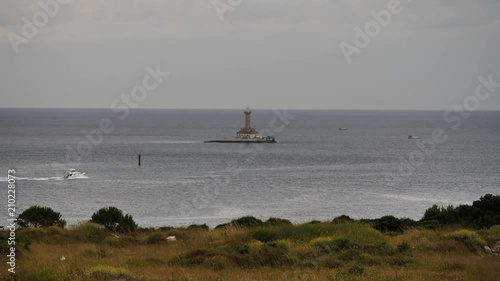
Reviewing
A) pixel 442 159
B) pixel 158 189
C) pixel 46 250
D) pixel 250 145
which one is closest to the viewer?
pixel 46 250

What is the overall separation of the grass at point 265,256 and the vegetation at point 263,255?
0.02 meters

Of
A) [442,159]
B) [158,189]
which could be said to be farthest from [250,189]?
[442,159]

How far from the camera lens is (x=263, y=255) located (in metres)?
17.6

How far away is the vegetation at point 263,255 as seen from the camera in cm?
1508

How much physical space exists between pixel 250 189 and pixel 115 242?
57742 millimetres

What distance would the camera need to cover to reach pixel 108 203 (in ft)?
218

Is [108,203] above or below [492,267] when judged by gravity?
Result: below

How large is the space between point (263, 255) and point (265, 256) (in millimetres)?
59

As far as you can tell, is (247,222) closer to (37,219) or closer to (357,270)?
(37,219)

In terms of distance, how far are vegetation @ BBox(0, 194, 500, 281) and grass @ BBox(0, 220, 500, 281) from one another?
0.02 metres

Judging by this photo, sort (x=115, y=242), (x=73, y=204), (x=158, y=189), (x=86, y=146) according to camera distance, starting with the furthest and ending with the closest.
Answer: (x=86, y=146), (x=158, y=189), (x=73, y=204), (x=115, y=242)

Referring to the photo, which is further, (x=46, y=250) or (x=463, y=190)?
(x=463, y=190)

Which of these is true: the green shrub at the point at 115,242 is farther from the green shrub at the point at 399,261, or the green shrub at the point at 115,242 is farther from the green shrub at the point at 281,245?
the green shrub at the point at 399,261

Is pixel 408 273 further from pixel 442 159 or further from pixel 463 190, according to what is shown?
A: pixel 442 159
